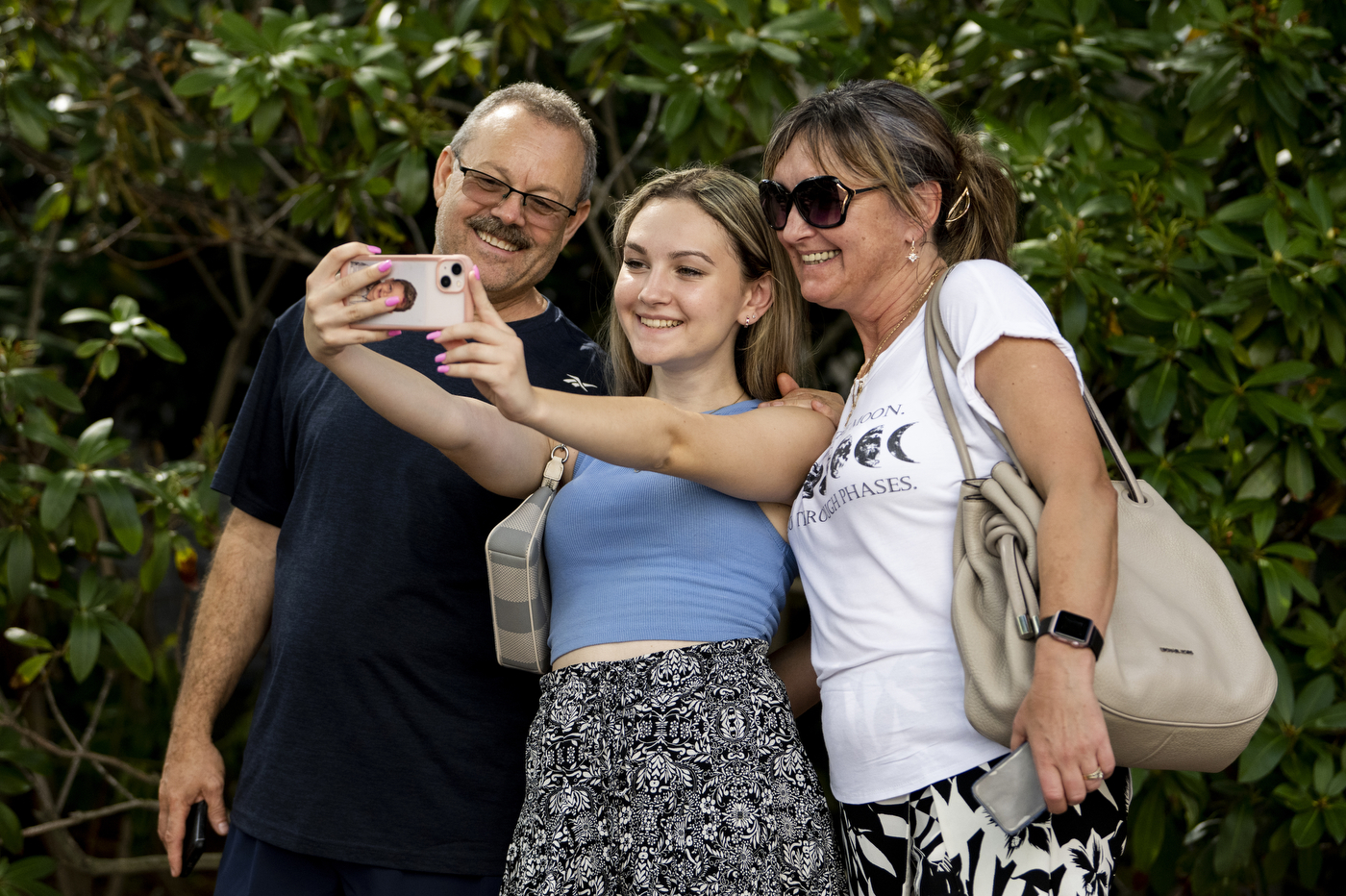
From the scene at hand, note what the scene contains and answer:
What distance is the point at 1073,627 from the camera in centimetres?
134

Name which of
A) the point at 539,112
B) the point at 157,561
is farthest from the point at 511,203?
the point at 157,561

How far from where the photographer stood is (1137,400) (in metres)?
2.60

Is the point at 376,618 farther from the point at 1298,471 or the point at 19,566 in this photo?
the point at 1298,471

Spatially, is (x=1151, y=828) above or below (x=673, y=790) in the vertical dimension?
below

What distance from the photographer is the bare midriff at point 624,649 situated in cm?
173

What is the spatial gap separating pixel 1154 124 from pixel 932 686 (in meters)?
2.10

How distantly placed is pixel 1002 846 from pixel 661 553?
676 mm

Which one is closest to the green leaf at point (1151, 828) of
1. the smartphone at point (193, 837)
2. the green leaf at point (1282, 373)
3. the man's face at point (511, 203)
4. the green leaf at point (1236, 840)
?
the green leaf at point (1236, 840)

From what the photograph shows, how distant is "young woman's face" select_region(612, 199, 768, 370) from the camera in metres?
1.92

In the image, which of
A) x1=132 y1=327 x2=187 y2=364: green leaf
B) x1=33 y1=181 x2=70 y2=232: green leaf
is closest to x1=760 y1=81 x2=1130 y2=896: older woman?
x1=132 y1=327 x2=187 y2=364: green leaf

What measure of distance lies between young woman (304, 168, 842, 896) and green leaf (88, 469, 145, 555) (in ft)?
4.46

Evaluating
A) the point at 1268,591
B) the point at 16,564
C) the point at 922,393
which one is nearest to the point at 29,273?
the point at 16,564

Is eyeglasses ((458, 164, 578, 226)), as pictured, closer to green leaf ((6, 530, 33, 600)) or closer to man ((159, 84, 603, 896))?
man ((159, 84, 603, 896))

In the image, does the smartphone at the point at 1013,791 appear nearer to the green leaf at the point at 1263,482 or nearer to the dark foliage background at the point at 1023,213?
the dark foliage background at the point at 1023,213
